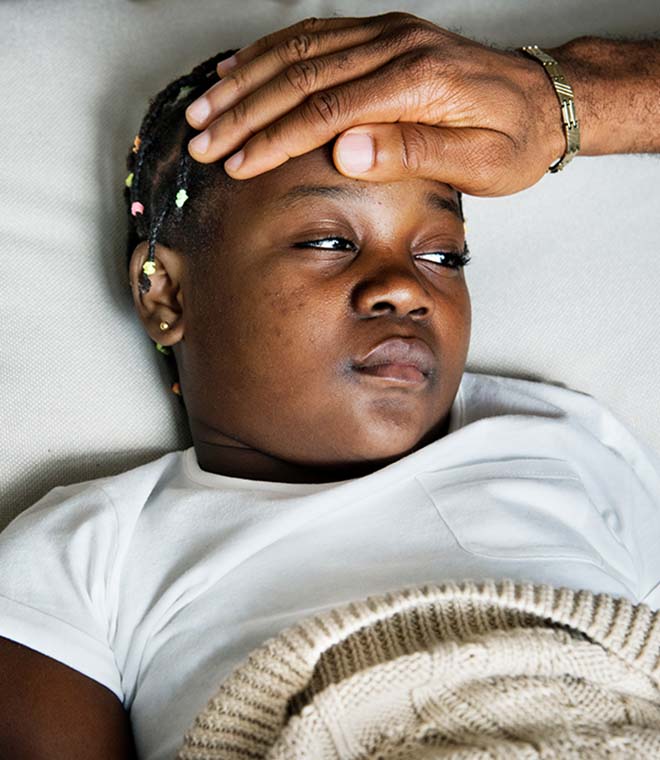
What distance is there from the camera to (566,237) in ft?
5.19

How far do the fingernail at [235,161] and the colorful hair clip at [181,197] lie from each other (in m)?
0.11

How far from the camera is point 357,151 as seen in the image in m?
1.20

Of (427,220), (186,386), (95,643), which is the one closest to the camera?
(95,643)

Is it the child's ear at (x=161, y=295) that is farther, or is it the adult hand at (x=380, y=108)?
the child's ear at (x=161, y=295)

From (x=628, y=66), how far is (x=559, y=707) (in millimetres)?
1002

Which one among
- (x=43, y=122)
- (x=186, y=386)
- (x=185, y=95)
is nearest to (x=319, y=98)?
(x=185, y=95)

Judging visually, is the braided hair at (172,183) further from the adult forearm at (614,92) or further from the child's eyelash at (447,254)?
the adult forearm at (614,92)

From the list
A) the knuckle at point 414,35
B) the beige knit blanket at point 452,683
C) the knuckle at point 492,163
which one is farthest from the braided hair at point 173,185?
the beige knit blanket at point 452,683

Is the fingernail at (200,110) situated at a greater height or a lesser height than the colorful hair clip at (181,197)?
greater

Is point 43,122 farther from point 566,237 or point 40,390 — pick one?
point 566,237

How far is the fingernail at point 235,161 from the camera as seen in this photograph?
4.04 feet

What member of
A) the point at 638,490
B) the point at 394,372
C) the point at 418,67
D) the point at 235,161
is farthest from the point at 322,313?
the point at 638,490

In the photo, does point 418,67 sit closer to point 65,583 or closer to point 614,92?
point 614,92

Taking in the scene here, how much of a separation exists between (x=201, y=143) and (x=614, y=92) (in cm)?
63
